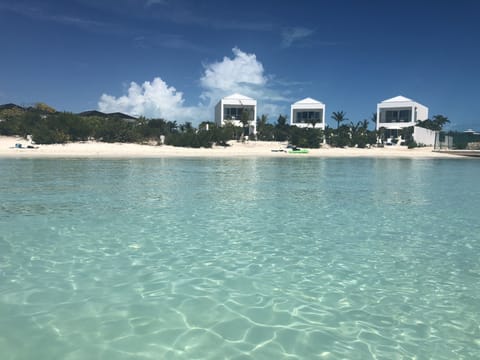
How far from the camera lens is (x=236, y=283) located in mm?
5695

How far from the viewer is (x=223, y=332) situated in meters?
4.34

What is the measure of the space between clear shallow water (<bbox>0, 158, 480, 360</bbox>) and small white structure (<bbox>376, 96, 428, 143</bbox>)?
64963mm

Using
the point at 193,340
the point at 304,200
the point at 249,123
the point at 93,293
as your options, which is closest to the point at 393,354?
the point at 193,340

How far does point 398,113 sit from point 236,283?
74510 millimetres

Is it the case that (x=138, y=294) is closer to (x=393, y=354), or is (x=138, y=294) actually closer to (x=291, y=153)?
(x=393, y=354)

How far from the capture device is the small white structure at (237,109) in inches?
2672

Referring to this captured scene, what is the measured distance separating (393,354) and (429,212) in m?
8.23

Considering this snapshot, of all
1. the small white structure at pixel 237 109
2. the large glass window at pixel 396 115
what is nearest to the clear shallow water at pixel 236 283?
the small white structure at pixel 237 109

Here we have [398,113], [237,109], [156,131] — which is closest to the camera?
[156,131]

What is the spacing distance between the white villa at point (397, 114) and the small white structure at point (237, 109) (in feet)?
76.0

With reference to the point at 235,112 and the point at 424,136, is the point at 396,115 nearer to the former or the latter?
the point at 424,136

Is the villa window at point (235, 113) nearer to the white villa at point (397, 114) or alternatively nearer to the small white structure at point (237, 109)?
the small white structure at point (237, 109)

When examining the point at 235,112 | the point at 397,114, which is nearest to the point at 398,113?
the point at 397,114

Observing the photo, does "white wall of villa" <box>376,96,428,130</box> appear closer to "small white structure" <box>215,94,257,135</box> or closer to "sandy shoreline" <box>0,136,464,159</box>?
"sandy shoreline" <box>0,136,464,159</box>
